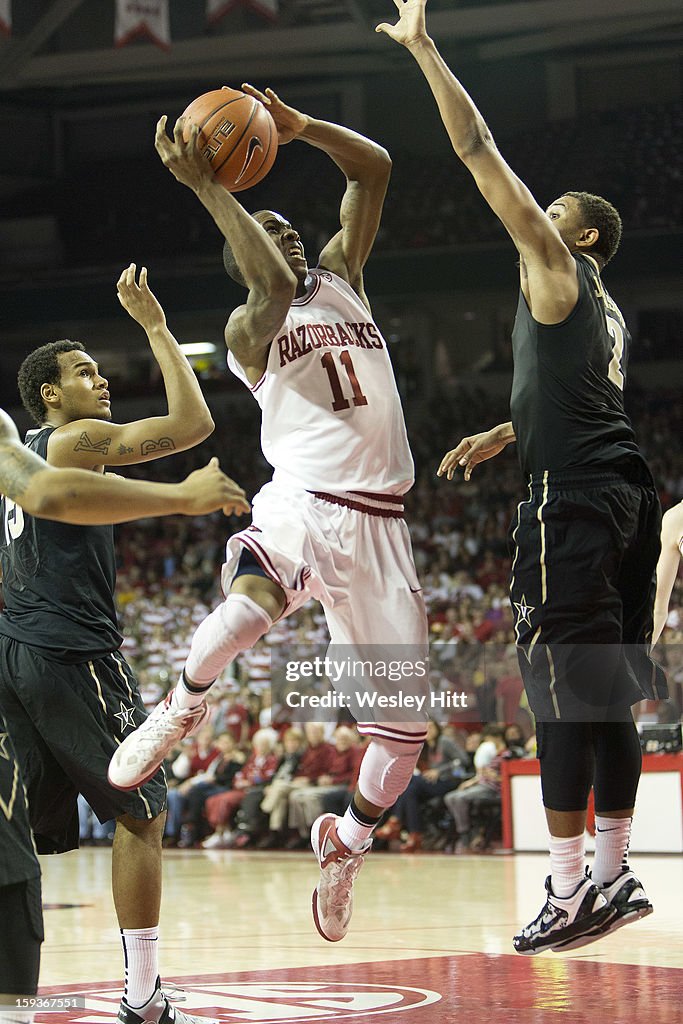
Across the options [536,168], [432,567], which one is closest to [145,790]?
[432,567]

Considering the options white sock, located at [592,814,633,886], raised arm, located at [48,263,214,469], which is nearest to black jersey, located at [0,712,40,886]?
raised arm, located at [48,263,214,469]

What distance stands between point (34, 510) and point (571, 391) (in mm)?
1970

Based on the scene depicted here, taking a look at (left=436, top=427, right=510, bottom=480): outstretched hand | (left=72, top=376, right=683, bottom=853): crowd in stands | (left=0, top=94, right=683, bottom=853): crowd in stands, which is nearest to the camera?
(left=436, top=427, right=510, bottom=480): outstretched hand

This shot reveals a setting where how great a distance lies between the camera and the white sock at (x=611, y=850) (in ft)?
15.3

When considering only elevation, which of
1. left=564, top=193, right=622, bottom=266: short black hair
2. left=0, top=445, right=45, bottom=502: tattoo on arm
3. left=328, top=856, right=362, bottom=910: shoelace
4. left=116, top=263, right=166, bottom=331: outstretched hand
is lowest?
left=328, top=856, right=362, bottom=910: shoelace

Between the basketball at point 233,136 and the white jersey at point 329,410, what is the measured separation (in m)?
0.56

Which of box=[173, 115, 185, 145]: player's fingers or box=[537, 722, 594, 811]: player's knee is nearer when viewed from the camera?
box=[537, 722, 594, 811]: player's knee

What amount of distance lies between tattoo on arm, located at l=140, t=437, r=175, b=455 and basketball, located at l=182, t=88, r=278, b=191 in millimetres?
998

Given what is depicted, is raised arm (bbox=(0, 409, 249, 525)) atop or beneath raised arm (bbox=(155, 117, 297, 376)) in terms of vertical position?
beneath

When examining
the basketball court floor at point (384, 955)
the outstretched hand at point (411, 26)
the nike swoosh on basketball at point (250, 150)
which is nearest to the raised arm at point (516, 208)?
the outstretched hand at point (411, 26)

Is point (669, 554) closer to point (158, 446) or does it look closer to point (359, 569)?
point (359, 569)

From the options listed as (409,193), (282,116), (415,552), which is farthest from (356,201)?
(409,193)

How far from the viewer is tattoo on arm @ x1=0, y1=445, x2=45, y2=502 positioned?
3.50 m

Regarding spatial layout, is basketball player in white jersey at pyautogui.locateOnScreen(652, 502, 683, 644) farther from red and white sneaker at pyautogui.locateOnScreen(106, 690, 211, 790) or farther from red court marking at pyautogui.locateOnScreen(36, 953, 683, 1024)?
red and white sneaker at pyautogui.locateOnScreen(106, 690, 211, 790)
